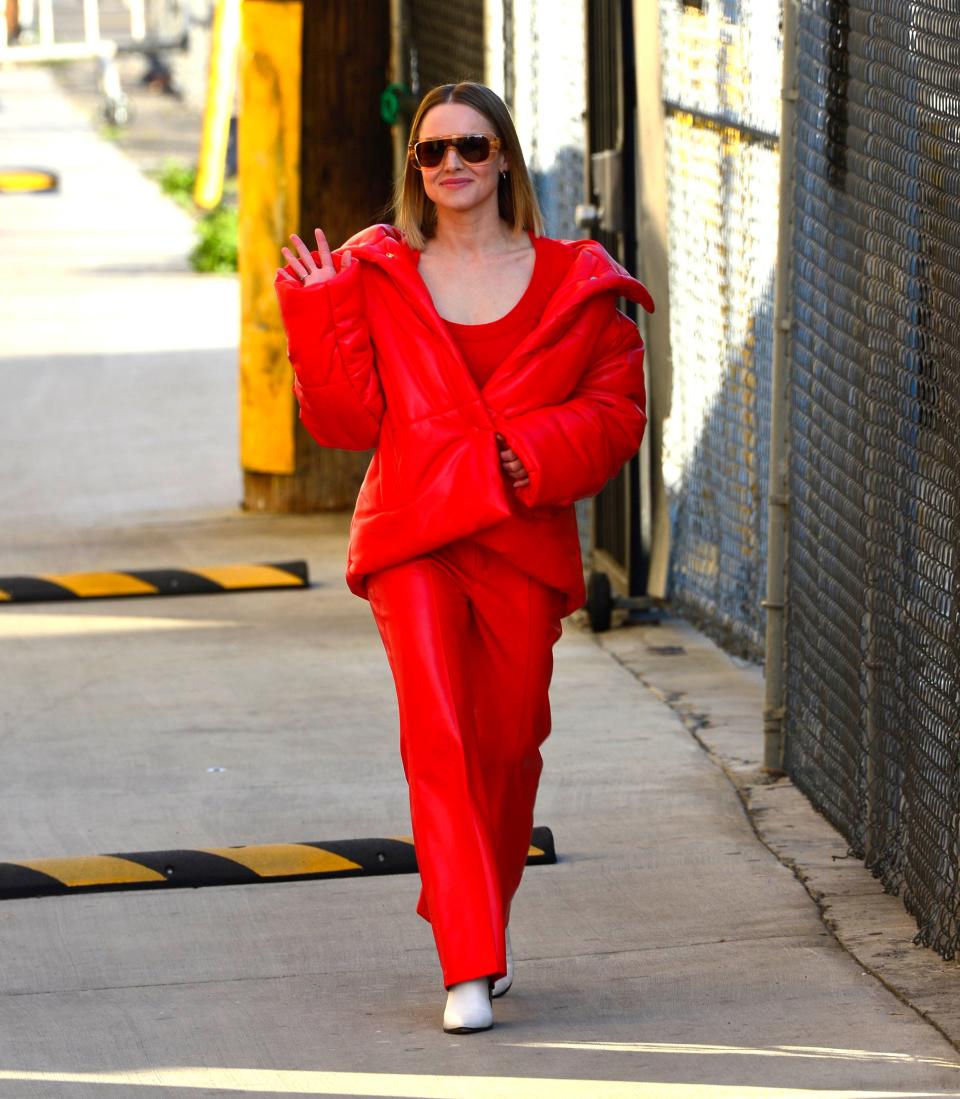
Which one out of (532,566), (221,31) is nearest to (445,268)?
(532,566)

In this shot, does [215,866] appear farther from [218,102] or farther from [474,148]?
[218,102]

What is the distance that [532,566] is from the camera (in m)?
4.38

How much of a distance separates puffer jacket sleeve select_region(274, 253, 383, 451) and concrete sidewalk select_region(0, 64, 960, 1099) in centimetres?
118

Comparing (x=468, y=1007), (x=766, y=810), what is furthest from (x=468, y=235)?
(x=766, y=810)

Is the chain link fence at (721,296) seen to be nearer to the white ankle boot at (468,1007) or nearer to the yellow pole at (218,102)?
the white ankle boot at (468,1007)

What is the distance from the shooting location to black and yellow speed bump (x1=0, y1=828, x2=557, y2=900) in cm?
539

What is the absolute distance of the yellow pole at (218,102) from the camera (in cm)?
2002

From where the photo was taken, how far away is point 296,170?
10312 mm

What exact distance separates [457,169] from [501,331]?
12.3 inches

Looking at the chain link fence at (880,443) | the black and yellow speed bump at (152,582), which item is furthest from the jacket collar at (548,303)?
the black and yellow speed bump at (152,582)

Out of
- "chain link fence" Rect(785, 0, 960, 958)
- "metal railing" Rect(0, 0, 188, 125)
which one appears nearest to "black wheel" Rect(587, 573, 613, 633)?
"chain link fence" Rect(785, 0, 960, 958)

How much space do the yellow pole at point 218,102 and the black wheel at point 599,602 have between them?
40.5 feet

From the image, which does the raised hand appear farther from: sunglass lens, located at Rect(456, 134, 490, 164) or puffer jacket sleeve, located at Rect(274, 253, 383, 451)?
sunglass lens, located at Rect(456, 134, 490, 164)

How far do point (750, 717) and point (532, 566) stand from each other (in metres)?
2.59
